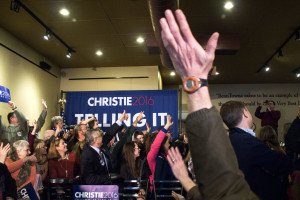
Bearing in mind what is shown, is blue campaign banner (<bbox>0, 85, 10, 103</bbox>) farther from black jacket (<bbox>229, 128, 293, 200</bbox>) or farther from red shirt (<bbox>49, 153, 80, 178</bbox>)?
black jacket (<bbox>229, 128, 293, 200</bbox>)

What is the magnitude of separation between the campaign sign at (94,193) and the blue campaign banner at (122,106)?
495 centimetres

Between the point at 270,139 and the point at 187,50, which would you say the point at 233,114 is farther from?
the point at 187,50

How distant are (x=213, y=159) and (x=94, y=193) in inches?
91.4

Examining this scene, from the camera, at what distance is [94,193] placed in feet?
8.78

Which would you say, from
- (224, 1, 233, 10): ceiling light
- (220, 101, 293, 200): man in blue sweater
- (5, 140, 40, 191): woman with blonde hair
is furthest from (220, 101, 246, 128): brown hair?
(224, 1, 233, 10): ceiling light

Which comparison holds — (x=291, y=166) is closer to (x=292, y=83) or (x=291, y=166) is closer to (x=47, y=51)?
(x=47, y=51)

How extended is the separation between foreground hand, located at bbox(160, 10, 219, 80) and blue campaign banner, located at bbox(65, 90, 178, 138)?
689 cm

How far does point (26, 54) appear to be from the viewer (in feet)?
22.4

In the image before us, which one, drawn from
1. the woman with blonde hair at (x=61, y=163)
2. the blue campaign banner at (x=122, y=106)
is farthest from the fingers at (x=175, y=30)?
the blue campaign banner at (x=122, y=106)

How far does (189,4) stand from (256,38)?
236 centimetres

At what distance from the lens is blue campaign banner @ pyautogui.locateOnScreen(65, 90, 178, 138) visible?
7742 mm

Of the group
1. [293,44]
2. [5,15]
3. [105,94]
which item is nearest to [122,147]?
[5,15]

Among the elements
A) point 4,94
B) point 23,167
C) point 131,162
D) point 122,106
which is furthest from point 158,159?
point 122,106

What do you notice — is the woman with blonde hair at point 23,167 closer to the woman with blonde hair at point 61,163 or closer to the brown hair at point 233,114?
the woman with blonde hair at point 61,163
